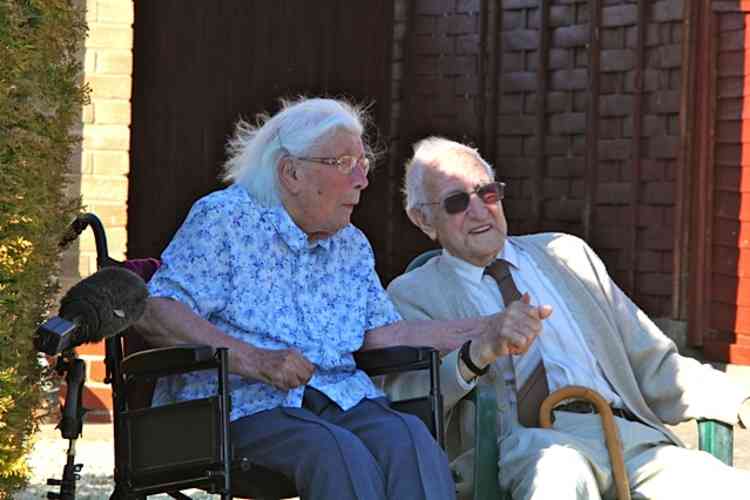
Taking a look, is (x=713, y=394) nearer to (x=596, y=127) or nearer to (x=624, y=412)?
(x=624, y=412)

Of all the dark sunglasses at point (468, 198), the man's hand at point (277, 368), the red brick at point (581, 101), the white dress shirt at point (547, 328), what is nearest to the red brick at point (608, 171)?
the red brick at point (581, 101)

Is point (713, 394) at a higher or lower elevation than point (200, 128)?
lower

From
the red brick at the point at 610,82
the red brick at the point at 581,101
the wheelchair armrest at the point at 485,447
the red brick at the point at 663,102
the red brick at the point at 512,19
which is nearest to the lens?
the wheelchair armrest at the point at 485,447

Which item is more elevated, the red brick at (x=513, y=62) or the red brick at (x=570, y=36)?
the red brick at (x=570, y=36)

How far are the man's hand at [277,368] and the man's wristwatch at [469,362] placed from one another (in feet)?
1.64

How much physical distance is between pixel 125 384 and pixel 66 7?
96 cm

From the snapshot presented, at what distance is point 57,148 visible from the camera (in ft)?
15.2

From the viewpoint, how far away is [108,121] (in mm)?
8188

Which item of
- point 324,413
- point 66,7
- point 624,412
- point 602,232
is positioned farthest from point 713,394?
point 602,232

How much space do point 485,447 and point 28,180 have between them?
1.41 m

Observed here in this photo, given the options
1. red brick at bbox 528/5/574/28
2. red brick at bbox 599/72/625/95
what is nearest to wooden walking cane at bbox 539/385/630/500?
red brick at bbox 599/72/625/95

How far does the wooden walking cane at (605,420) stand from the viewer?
4859 mm

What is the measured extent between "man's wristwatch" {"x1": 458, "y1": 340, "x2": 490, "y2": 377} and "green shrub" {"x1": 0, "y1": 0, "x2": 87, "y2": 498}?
1.11m

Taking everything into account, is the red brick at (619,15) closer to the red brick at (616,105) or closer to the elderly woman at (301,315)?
the red brick at (616,105)
